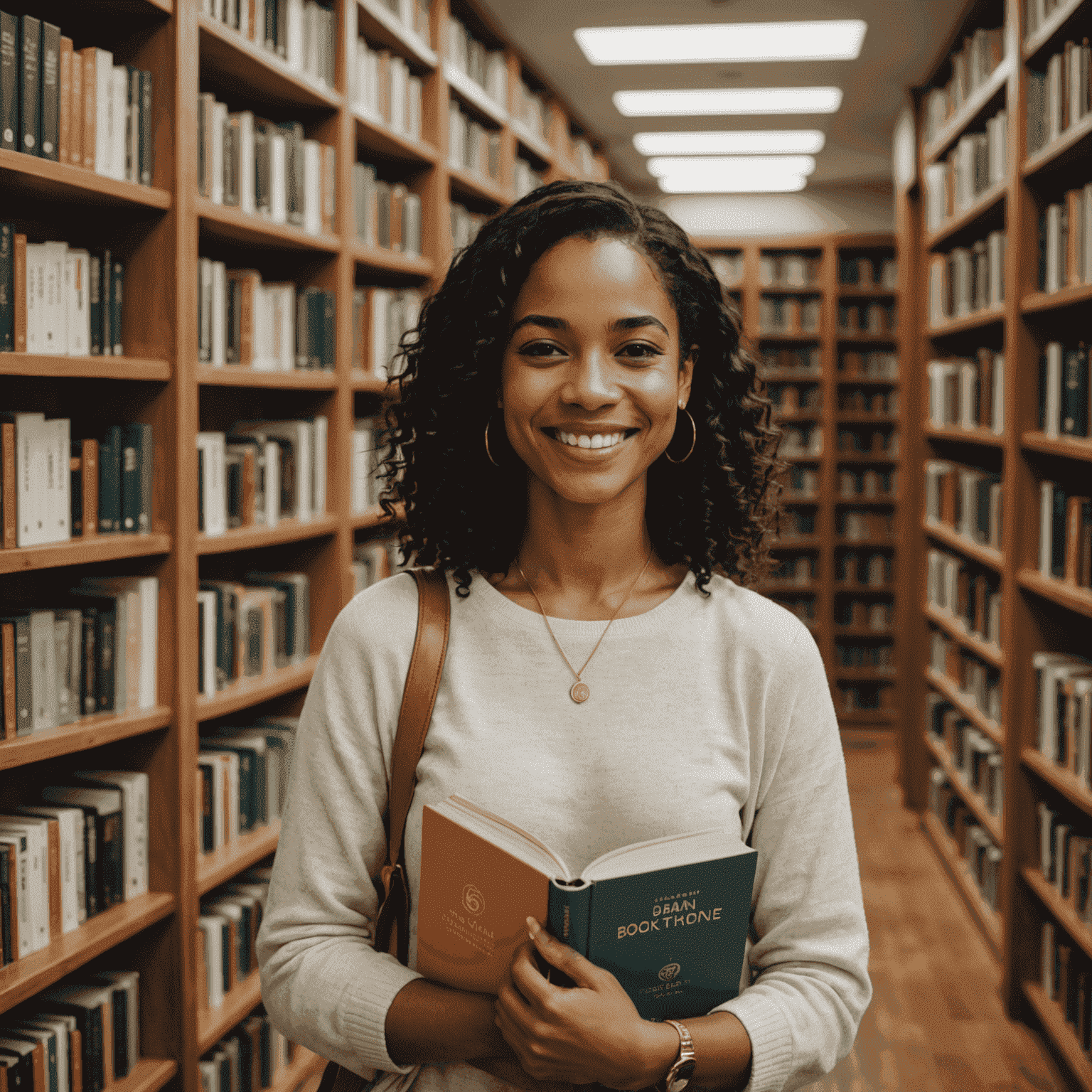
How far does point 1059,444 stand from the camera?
9.17 feet

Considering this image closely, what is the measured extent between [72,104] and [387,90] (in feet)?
5.28

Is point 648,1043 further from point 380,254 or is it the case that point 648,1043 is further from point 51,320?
point 380,254

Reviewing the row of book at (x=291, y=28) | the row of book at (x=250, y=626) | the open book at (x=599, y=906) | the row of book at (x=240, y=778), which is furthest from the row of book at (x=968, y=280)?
the open book at (x=599, y=906)

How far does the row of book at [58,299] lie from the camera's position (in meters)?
1.87

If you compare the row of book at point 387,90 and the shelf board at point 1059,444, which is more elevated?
the row of book at point 387,90

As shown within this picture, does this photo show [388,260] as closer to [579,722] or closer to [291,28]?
[291,28]

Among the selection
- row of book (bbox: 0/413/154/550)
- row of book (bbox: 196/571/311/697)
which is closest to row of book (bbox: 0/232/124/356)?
row of book (bbox: 0/413/154/550)

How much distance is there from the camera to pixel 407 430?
1324mm

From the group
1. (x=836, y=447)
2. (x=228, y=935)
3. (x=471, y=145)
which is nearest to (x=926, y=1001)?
(x=228, y=935)

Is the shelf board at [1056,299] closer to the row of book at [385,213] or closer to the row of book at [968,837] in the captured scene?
the row of book at [968,837]

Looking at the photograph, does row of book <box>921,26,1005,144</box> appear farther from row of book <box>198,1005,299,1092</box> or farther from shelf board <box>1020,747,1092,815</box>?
row of book <box>198,1005,299,1092</box>

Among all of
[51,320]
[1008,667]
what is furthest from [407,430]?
[1008,667]

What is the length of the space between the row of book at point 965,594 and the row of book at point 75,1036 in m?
2.84

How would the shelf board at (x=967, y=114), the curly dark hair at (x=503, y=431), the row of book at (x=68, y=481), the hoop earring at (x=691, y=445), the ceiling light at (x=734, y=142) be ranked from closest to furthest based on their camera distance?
the curly dark hair at (x=503, y=431) < the hoop earring at (x=691, y=445) < the row of book at (x=68, y=481) < the shelf board at (x=967, y=114) < the ceiling light at (x=734, y=142)
